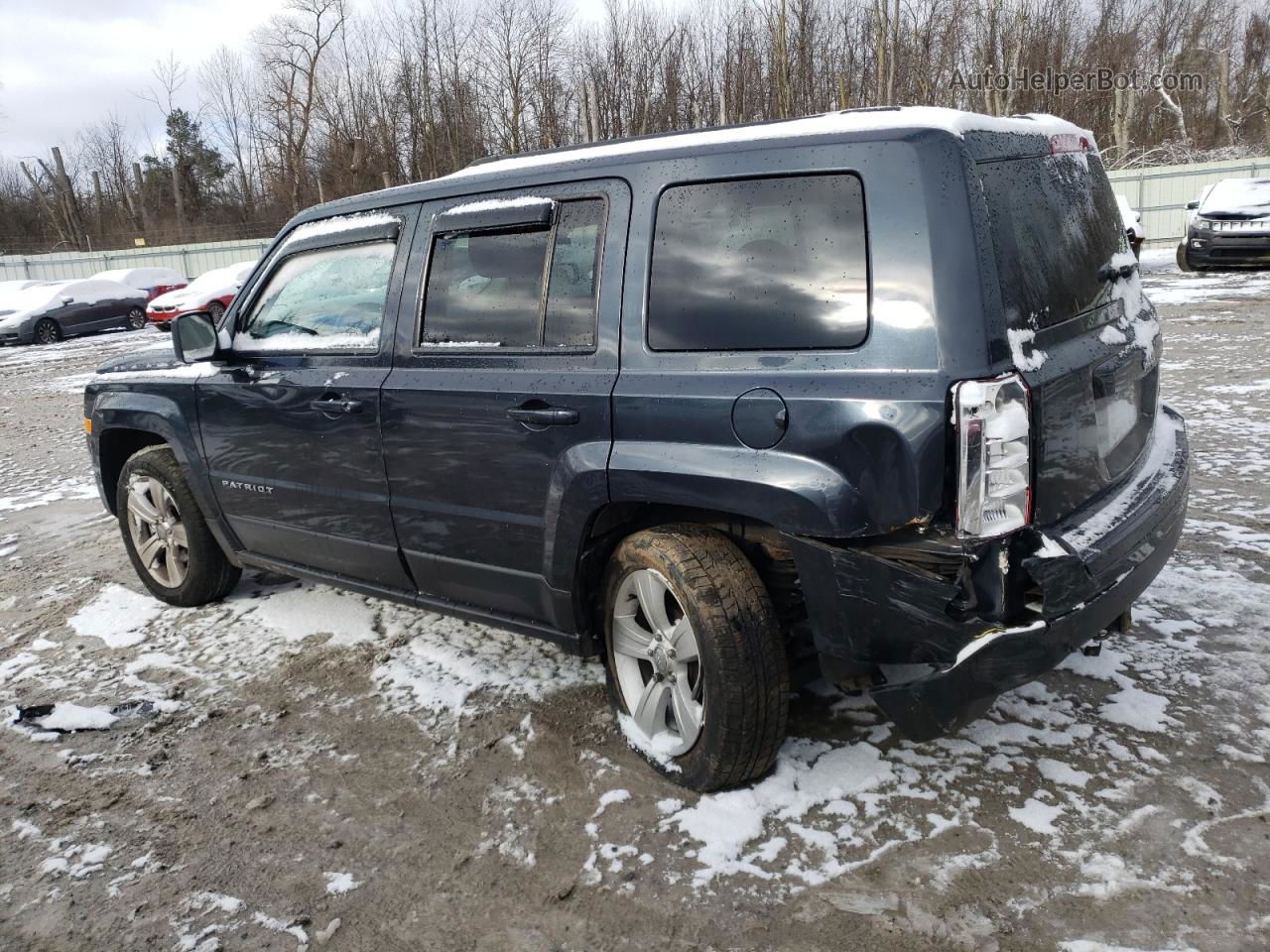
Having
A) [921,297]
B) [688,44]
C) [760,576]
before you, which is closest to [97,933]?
[760,576]

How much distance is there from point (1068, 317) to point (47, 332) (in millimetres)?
24238

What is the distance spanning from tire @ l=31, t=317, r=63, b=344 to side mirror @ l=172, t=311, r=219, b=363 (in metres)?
20.7

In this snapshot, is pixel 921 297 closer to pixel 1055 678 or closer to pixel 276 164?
pixel 1055 678

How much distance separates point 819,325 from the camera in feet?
8.28

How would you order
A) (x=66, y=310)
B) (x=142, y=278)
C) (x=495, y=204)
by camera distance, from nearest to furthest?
(x=495, y=204)
(x=66, y=310)
(x=142, y=278)

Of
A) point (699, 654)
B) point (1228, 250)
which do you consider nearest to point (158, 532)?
point (699, 654)

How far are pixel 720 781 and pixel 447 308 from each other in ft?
6.13

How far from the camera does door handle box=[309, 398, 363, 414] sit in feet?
11.8

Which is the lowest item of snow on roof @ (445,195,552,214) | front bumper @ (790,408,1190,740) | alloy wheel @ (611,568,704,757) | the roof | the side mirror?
alloy wheel @ (611,568,704,757)

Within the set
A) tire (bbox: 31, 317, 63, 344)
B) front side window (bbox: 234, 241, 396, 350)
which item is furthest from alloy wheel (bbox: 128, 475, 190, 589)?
tire (bbox: 31, 317, 63, 344)

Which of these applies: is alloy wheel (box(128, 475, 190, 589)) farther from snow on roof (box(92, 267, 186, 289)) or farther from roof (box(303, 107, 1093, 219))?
snow on roof (box(92, 267, 186, 289))

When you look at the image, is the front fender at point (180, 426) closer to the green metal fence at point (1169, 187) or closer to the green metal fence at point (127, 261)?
the green metal fence at point (1169, 187)

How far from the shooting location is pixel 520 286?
126 inches

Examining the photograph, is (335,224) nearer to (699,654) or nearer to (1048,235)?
(699,654)
